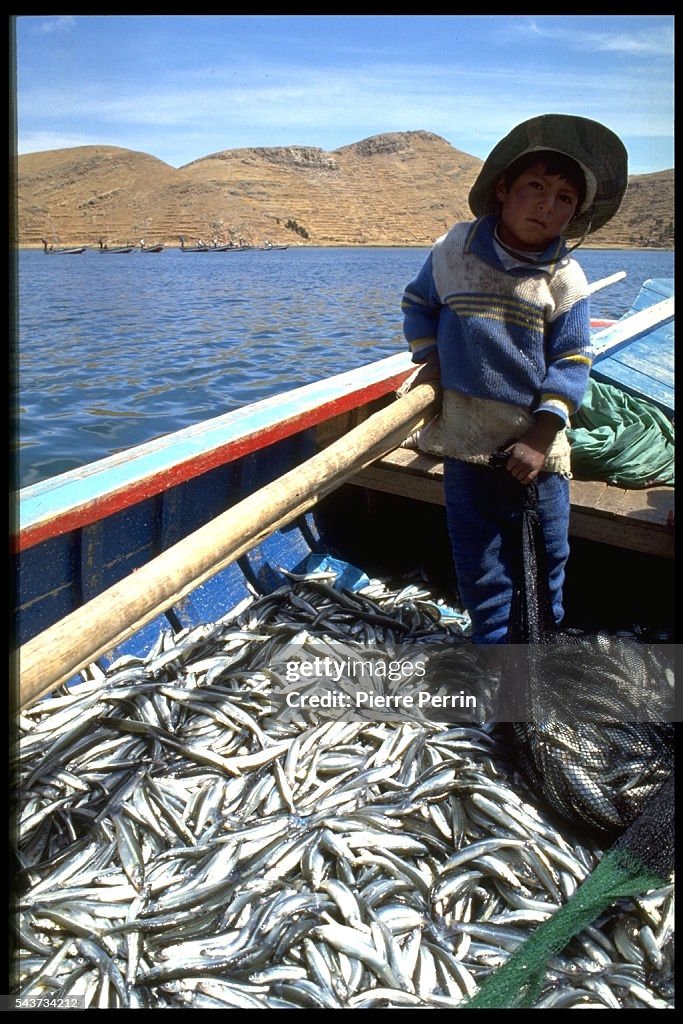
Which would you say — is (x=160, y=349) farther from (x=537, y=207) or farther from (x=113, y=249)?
(x=113, y=249)

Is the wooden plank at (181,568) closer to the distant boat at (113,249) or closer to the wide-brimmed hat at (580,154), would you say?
the wide-brimmed hat at (580,154)

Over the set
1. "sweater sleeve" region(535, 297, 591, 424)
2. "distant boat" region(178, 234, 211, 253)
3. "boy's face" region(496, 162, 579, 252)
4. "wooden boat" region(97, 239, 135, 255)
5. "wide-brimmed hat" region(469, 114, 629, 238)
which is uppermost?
"distant boat" region(178, 234, 211, 253)

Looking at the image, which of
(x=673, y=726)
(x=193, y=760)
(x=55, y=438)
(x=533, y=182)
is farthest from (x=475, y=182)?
(x=55, y=438)

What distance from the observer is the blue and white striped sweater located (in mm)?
2676

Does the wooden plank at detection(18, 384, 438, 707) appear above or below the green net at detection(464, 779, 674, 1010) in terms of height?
above

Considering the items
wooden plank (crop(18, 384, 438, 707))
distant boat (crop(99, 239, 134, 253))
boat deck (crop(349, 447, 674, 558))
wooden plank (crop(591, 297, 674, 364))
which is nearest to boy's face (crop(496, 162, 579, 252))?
wooden plank (crop(18, 384, 438, 707))

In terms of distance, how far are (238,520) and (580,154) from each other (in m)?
1.68

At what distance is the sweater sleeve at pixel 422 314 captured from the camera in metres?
2.98

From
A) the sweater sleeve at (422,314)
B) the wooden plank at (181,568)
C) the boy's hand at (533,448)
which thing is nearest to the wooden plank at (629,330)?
the sweater sleeve at (422,314)

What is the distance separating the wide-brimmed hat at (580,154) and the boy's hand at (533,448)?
78 cm

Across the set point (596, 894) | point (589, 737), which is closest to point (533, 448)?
point (589, 737)

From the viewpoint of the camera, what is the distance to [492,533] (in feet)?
9.99

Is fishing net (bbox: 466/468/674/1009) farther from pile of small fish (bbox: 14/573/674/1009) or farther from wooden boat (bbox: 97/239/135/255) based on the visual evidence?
wooden boat (bbox: 97/239/135/255)

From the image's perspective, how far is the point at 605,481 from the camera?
4.03 m
